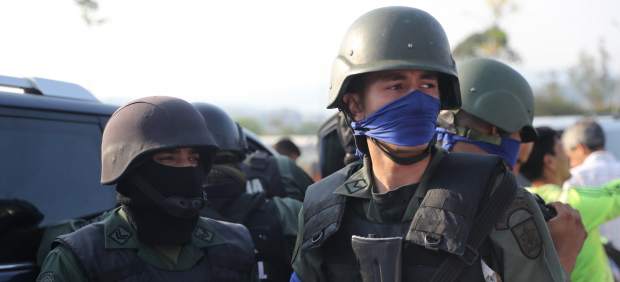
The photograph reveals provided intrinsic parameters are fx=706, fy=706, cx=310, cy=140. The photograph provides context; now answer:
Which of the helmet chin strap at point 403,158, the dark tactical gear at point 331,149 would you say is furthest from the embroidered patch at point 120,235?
the dark tactical gear at point 331,149

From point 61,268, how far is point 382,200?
116 centimetres

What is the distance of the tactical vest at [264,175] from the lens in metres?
4.42

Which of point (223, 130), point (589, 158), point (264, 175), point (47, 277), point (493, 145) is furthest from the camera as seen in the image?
point (589, 158)

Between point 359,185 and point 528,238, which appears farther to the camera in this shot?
point 359,185

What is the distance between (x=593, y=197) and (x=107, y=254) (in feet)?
6.89

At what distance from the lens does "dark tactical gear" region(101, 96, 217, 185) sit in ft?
8.95

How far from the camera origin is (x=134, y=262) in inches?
104

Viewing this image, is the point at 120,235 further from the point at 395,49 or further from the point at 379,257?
the point at 395,49

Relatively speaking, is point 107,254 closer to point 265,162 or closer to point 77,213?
point 77,213

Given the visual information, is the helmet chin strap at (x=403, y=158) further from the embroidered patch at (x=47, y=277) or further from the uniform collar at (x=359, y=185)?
the embroidered patch at (x=47, y=277)

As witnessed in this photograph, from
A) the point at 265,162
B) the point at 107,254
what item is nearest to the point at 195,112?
the point at 107,254

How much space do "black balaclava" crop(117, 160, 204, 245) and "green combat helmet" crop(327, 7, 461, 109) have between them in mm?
704

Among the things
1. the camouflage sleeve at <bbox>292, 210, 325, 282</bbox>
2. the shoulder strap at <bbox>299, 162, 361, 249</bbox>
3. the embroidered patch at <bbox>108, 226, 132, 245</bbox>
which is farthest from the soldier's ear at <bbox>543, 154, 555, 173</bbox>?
the embroidered patch at <bbox>108, 226, 132, 245</bbox>

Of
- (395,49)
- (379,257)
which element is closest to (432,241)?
(379,257)
